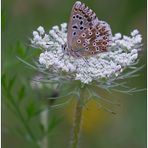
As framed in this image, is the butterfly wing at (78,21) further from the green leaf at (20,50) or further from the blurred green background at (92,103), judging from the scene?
the blurred green background at (92,103)

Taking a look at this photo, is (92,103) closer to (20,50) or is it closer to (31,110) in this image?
(31,110)

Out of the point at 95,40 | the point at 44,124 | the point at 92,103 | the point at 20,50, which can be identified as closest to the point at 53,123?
the point at 44,124

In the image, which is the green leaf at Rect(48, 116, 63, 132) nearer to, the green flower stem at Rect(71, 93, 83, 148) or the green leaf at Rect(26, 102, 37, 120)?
the green leaf at Rect(26, 102, 37, 120)

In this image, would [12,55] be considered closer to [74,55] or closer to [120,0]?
[74,55]

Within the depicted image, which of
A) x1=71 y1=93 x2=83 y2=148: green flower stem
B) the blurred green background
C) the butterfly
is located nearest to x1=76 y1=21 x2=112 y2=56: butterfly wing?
the butterfly

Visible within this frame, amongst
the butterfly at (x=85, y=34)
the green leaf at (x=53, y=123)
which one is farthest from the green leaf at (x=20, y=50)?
the green leaf at (x=53, y=123)
